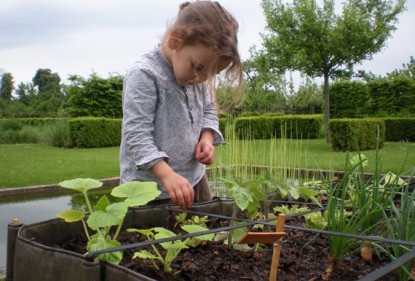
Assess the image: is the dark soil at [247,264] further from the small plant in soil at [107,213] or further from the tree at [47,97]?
the tree at [47,97]

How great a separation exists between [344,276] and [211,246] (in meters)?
0.36

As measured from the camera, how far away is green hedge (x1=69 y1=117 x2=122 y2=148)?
11172mm

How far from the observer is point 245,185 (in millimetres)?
1390

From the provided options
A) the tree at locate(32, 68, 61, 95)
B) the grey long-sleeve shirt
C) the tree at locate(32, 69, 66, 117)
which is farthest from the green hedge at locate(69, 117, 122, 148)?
the tree at locate(32, 68, 61, 95)

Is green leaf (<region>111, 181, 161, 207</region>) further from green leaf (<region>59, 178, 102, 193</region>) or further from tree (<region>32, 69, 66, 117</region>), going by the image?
tree (<region>32, 69, 66, 117</region>)

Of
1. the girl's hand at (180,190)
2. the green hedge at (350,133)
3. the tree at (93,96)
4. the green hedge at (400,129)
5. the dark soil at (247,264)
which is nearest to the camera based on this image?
the dark soil at (247,264)

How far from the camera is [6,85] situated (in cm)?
3234

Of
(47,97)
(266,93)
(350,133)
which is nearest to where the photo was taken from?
(350,133)

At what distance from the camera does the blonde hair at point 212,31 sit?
1.23 metres

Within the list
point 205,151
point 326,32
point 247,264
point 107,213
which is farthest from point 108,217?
point 326,32

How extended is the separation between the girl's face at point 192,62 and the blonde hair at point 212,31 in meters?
0.01

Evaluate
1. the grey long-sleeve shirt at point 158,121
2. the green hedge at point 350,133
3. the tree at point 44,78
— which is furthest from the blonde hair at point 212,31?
the tree at point 44,78

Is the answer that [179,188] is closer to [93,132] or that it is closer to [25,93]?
[93,132]

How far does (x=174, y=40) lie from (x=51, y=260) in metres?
0.77
